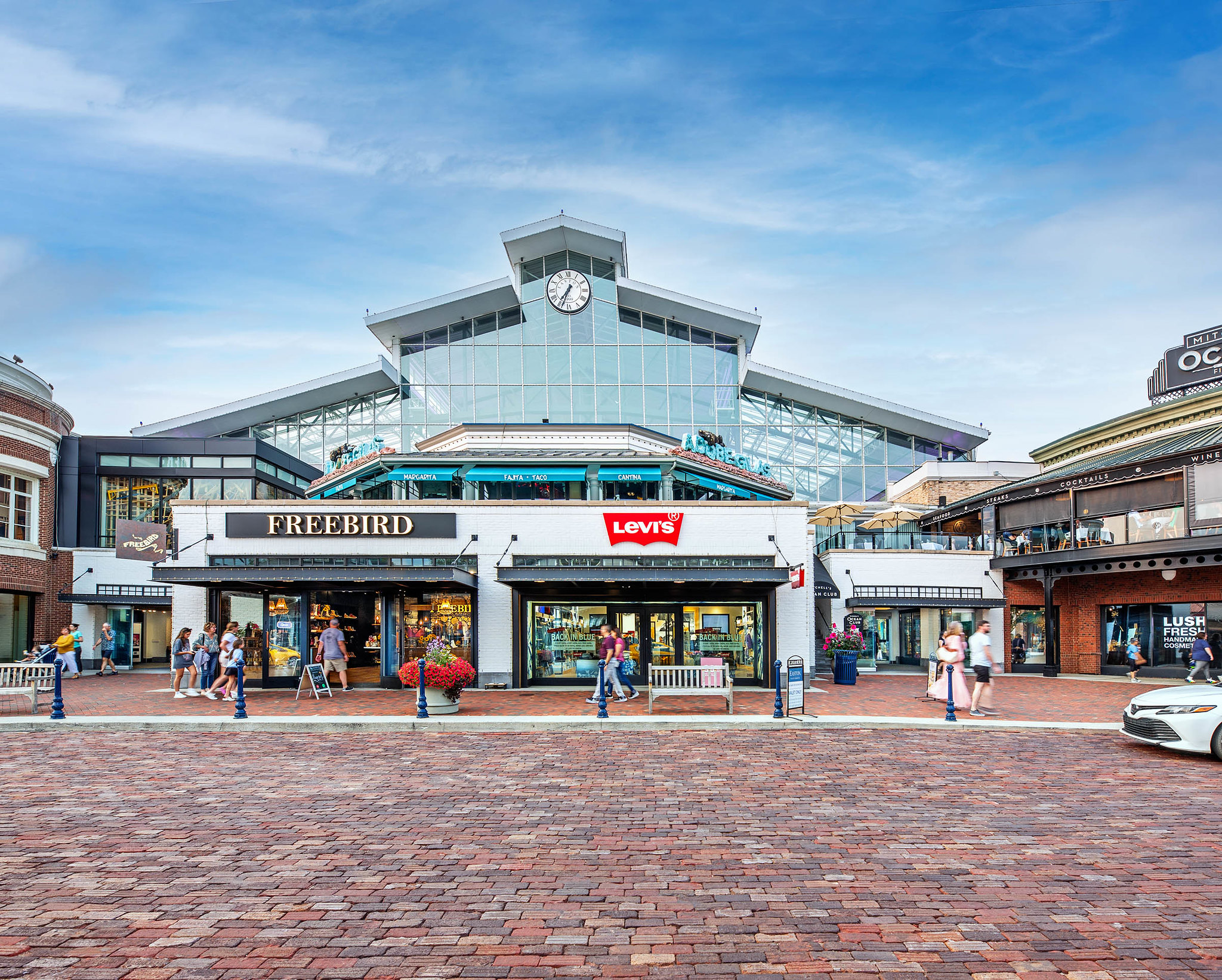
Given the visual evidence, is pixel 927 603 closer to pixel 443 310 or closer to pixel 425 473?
pixel 425 473

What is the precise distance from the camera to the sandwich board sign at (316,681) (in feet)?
58.4

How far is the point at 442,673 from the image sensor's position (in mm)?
14633

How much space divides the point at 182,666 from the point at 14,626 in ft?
39.0

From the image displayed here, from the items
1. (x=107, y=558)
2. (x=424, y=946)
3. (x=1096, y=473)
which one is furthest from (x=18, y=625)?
(x=1096, y=473)

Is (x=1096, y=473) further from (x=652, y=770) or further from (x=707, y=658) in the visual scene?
(x=652, y=770)

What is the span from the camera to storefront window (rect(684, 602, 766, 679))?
20.7m

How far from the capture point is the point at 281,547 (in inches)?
813

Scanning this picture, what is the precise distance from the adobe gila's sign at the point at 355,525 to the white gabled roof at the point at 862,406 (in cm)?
1986

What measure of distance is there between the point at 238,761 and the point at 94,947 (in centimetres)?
641

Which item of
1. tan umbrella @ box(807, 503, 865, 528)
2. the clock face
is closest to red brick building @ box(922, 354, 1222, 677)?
tan umbrella @ box(807, 503, 865, 528)

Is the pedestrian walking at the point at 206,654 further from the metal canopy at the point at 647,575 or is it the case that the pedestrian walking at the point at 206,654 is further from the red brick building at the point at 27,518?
the red brick building at the point at 27,518

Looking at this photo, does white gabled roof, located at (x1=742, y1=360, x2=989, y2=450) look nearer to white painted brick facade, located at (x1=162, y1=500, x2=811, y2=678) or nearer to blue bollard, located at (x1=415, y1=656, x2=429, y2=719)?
white painted brick facade, located at (x1=162, y1=500, x2=811, y2=678)

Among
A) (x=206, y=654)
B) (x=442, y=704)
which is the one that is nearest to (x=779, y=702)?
(x=442, y=704)

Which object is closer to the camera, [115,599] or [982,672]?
[982,672]
